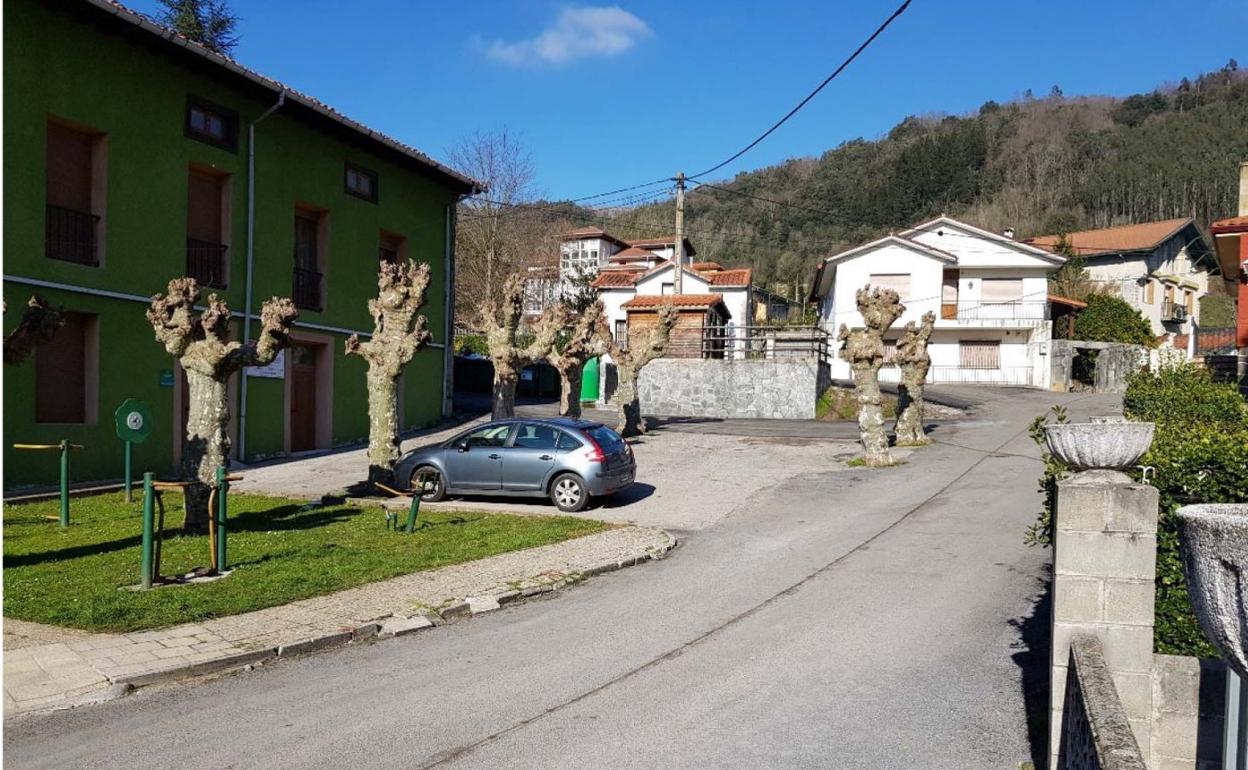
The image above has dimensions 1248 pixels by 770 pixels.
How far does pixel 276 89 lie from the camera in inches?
769

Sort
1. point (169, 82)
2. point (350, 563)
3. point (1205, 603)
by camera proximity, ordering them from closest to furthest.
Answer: point (1205, 603)
point (350, 563)
point (169, 82)

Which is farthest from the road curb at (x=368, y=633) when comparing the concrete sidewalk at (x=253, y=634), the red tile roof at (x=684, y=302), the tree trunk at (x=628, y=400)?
the red tile roof at (x=684, y=302)

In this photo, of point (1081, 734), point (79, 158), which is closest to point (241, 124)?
point (79, 158)

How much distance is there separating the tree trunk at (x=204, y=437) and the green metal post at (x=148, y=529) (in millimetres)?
2523

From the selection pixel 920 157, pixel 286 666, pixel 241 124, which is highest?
pixel 920 157

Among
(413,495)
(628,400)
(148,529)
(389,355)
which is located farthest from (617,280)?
(148,529)

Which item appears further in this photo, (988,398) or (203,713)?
(988,398)

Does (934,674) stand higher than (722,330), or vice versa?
(722,330)

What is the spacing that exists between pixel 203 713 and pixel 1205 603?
596 cm

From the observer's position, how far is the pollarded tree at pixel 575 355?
950 inches

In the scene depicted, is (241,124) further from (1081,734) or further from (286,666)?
(1081,734)

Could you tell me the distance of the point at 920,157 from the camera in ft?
259

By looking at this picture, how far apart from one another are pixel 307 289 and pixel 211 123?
457cm

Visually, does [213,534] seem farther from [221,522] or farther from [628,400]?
[628,400]
